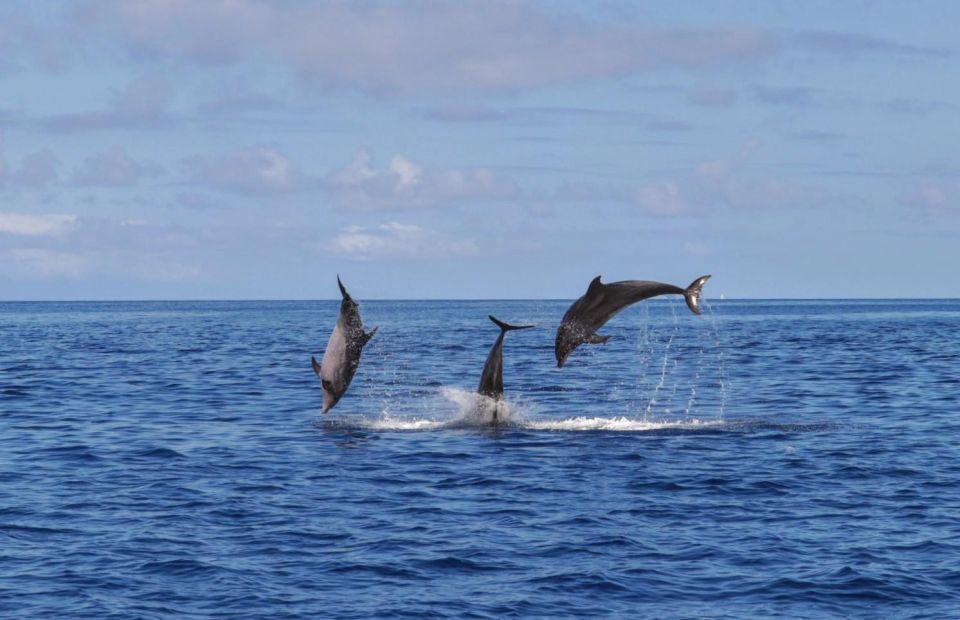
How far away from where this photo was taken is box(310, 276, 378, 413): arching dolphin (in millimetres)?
24609

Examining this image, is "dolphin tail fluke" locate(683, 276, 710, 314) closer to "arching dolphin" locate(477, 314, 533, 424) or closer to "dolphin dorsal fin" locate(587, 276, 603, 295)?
"dolphin dorsal fin" locate(587, 276, 603, 295)

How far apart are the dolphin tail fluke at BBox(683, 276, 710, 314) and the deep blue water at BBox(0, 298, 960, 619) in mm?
2886

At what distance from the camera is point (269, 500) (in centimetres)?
1936

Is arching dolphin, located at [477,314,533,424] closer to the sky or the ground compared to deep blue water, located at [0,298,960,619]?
closer to the sky

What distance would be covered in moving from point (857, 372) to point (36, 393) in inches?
1152

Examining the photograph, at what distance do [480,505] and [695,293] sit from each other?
7441 millimetres

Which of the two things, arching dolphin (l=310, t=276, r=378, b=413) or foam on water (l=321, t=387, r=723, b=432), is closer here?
arching dolphin (l=310, t=276, r=378, b=413)

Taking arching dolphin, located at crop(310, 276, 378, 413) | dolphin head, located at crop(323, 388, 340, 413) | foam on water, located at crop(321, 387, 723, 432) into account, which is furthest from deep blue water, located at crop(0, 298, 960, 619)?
arching dolphin, located at crop(310, 276, 378, 413)

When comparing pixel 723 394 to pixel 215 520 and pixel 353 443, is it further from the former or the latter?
pixel 215 520

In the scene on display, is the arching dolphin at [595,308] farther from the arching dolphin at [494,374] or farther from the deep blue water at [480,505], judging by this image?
the deep blue water at [480,505]

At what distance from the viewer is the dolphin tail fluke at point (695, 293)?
23.5 m

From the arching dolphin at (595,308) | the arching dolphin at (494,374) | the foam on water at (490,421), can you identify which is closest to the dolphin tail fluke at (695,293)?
the arching dolphin at (595,308)

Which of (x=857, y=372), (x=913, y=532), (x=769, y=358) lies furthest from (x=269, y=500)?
(x=769, y=358)

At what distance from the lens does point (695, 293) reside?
2398 centimetres
